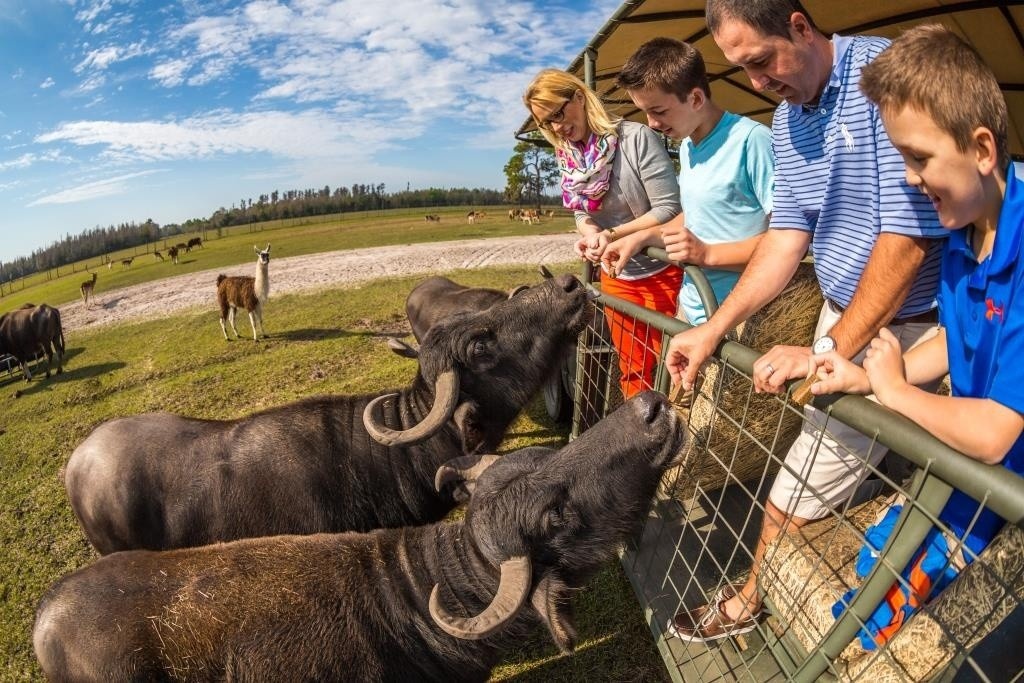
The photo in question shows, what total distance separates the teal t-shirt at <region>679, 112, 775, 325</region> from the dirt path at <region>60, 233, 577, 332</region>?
2047 cm

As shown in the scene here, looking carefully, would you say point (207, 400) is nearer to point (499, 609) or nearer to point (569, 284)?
point (569, 284)

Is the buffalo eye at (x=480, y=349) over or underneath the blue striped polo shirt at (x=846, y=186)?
underneath

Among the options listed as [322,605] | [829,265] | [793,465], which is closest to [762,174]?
[829,265]

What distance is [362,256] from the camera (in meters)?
35.2

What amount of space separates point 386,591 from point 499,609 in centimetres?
99

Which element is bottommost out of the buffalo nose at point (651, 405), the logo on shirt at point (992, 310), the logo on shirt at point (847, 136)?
the buffalo nose at point (651, 405)

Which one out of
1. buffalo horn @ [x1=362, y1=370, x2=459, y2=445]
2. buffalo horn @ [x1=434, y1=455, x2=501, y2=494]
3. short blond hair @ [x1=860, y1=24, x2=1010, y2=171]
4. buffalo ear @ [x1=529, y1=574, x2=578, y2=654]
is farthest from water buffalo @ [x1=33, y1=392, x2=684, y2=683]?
short blond hair @ [x1=860, y1=24, x2=1010, y2=171]

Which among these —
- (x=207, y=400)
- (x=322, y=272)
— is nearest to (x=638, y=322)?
(x=207, y=400)

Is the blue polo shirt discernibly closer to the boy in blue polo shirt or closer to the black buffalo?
the boy in blue polo shirt

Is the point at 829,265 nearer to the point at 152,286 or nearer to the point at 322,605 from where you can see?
the point at 322,605

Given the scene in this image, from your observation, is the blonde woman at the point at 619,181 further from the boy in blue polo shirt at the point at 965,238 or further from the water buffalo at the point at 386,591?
the boy in blue polo shirt at the point at 965,238

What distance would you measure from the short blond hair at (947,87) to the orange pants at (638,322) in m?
2.43

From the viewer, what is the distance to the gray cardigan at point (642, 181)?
4223 millimetres

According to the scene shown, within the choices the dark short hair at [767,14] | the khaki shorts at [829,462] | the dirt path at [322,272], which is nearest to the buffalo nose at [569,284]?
the khaki shorts at [829,462]
